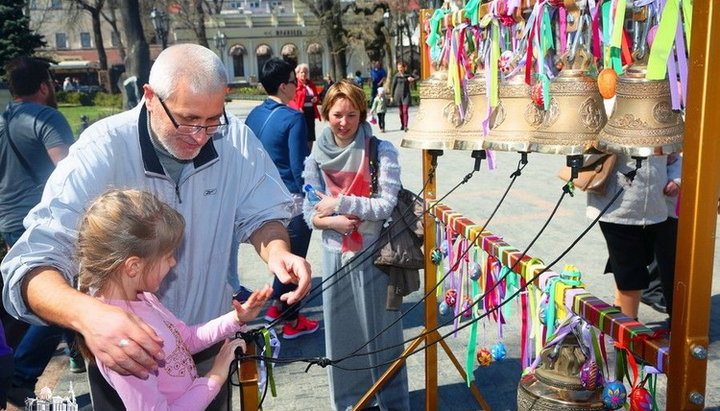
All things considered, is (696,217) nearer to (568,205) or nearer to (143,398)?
(143,398)

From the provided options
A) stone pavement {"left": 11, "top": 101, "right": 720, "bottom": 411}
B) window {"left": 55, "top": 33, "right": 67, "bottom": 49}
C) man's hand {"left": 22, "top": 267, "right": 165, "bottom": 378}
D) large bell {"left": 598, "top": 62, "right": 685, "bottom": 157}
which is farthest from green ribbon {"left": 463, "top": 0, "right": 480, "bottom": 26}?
window {"left": 55, "top": 33, "right": 67, "bottom": 49}

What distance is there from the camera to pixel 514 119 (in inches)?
88.4

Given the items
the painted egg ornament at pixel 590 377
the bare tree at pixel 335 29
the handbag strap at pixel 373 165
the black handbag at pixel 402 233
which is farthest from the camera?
the bare tree at pixel 335 29

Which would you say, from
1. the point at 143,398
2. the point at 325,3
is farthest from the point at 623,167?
the point at 325,3

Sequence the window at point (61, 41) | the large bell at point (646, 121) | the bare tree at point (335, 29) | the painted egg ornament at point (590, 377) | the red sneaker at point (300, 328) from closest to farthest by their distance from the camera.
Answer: the large bell at point (646, 121), the painted egg ornament at point (590, 377), the red sneaker at point (300, 328), the bare tree at point (335, 29), the window at point (61, 41)

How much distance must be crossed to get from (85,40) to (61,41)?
261 cm

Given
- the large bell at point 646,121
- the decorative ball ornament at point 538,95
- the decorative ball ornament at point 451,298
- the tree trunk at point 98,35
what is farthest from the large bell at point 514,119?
the tree trunk at point 98,35

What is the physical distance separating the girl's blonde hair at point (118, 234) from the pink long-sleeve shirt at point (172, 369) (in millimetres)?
117

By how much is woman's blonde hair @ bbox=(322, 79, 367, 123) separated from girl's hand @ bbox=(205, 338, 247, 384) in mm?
1917

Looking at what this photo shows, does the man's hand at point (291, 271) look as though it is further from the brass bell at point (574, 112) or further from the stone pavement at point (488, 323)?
the stone pavement at point (488, 323)

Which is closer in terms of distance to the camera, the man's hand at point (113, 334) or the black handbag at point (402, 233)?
the man's hand at point (113, 334)

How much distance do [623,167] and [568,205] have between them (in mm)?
4591

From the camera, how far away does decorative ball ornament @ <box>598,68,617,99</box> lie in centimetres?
188

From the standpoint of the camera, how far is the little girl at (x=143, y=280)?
6.24ft
